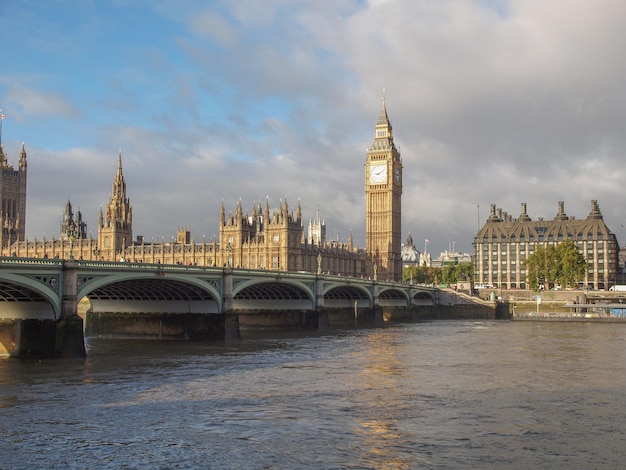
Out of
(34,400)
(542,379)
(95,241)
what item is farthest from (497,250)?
(34,400)

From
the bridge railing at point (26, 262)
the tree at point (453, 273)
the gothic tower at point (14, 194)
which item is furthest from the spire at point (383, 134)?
the bridge railing at point (26, 262)

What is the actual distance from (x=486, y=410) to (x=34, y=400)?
18.1 metres

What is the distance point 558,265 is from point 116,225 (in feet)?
251

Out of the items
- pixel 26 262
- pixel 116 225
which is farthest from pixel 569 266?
pixel 26 262

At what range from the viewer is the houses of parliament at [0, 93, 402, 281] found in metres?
124

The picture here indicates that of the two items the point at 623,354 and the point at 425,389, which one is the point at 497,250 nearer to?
the point at 623,354

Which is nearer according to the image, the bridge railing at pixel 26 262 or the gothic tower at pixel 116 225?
the bridge railing at pixel 26 262

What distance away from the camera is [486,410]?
3011 cm

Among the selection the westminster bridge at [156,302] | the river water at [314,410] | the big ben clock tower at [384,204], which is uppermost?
the big ben clock tower at [384,204]

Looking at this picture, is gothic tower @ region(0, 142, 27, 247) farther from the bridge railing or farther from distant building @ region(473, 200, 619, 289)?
the bridge railing

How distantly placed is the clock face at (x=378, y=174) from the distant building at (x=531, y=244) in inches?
1507

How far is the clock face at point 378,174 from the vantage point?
16512cm

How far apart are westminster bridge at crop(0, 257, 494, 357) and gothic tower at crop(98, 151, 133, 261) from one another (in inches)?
2079

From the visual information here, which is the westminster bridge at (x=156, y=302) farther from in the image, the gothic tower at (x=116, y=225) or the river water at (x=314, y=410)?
the gothic tower at (x=116, y=225)
